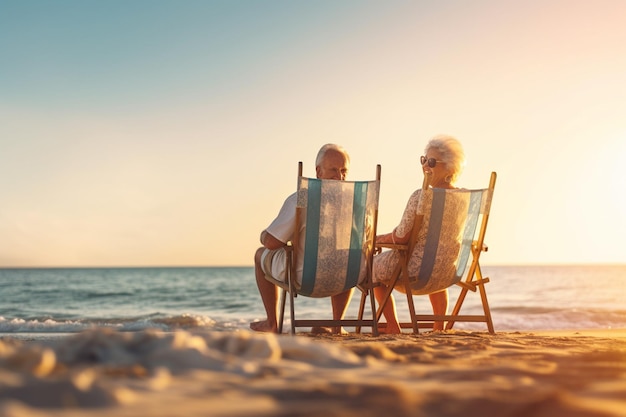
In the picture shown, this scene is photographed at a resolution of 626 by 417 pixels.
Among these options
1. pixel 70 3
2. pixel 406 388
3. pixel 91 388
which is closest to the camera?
pixel 91 388

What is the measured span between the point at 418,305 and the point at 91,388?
17.1 meters

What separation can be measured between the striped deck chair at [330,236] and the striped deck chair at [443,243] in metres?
0.30

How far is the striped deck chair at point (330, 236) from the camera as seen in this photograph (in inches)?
185

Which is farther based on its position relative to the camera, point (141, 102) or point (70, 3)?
point (141, 102)

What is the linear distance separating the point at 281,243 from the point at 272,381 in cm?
298

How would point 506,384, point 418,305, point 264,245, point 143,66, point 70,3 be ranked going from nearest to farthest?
point 506,384 → point 264,245 → point 70,3 → point 143,66 → point 418,305

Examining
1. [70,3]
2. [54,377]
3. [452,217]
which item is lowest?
[54,377]

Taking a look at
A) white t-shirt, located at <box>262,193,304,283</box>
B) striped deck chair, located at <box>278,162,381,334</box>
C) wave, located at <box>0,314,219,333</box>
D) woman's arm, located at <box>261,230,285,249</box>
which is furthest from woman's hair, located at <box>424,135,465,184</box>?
wave, located at <box>0,314,219,333</box>

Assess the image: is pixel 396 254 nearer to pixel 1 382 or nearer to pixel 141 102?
pixel 1 382

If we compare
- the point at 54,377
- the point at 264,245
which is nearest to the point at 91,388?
the point at 54,377

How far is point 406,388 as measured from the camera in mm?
1742

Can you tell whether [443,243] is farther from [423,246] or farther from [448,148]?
[448,148]

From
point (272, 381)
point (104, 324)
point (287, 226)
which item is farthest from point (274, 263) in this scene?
point (104, 324)

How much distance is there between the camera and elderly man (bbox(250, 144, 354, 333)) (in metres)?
4.77
